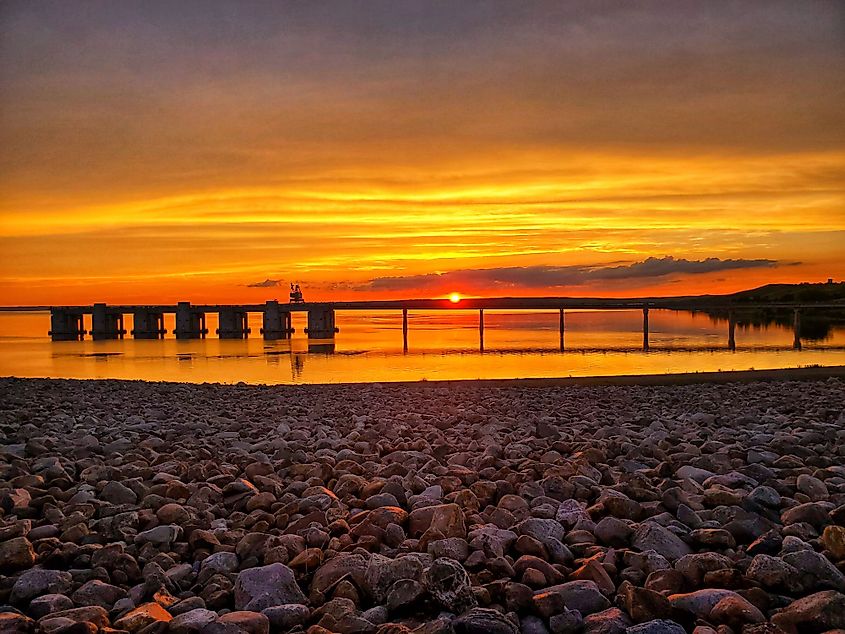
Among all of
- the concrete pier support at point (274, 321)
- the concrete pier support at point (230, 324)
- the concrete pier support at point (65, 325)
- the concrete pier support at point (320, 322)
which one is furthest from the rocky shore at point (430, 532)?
the concrete pier support at point (65, 325)

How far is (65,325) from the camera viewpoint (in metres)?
70.0

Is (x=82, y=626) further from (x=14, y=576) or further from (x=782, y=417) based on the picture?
(x=782, y=417)

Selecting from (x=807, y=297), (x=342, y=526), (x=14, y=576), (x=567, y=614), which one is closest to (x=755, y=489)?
(x=567, y=614)

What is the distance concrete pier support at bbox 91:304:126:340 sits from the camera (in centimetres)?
6922

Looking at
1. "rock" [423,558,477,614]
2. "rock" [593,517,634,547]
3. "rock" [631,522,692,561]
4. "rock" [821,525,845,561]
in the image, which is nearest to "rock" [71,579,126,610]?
"rock" [423,558,477,614]

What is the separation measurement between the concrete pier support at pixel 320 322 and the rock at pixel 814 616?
59.8 meters

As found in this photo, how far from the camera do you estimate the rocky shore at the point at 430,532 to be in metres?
2.52

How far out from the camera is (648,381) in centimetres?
1326

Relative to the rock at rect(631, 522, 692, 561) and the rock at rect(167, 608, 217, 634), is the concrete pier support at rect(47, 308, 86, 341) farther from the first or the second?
the rock at rect(631, 522, 692, 561)

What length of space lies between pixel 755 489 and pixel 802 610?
1.49 m

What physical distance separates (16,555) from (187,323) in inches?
2777

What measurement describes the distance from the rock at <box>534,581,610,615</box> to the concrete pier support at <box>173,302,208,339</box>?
69339 mm

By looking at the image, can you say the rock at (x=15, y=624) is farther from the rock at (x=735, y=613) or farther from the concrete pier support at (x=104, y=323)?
the concrete pier support at (x=104, y=323)

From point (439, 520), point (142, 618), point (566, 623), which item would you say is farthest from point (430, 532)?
point (142, 618)
